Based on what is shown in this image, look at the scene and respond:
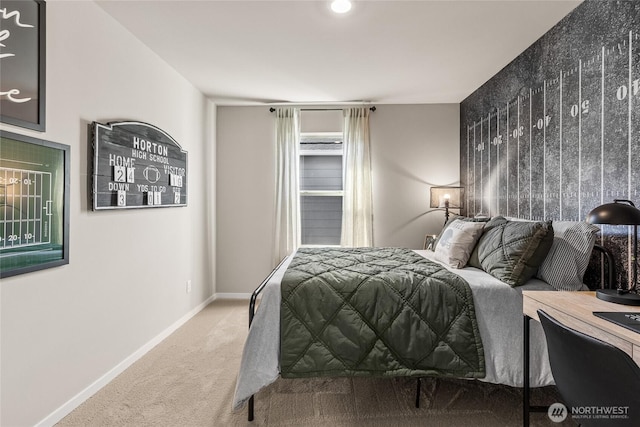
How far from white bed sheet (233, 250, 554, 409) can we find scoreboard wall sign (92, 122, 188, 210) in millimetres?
1368

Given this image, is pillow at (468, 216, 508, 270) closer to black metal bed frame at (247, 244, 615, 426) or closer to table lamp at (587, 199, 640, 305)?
black metal bed frame at (247, 244, 615, 426)

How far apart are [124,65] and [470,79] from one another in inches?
128

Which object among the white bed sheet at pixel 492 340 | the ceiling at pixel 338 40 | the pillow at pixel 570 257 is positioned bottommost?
the white bed sheet at pixel 492 340

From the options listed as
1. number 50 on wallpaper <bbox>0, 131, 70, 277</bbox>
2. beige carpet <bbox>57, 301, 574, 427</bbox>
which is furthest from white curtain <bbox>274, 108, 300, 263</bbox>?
number 50 on wallpaper <bbox>0, 131, 70, 277</bbox>

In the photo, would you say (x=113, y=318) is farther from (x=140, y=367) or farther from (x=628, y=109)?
(x=628, y=109)

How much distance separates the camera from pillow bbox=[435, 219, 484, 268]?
254cm

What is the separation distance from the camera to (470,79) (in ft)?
11.8

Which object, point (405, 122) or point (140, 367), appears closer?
point (140, 367)

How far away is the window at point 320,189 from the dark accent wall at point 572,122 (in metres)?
1.87

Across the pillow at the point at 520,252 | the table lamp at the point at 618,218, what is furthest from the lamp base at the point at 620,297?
the pillow at the point at 520,252

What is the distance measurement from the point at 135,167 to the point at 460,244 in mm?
2595

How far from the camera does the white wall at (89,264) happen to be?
1.78m

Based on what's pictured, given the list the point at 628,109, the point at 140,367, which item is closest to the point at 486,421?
the point at 628,109

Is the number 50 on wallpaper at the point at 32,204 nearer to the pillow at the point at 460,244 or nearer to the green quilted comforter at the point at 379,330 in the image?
the green quilted comforter at the point at 379,330
